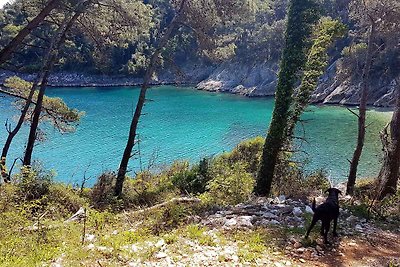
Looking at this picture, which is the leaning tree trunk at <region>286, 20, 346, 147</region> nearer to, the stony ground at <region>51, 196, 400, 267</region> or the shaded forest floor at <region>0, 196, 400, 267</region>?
the shaded forest floor at <region>0, 196, 400, 267</region>

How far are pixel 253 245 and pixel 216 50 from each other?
9600 millimetres

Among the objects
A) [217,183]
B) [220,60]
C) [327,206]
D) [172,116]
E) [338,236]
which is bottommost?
[172,116]

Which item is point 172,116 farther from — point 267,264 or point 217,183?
point 267,264

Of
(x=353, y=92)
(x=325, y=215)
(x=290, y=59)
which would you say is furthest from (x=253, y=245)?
(x=353, y=92)

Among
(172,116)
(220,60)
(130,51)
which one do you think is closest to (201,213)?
(220,60)

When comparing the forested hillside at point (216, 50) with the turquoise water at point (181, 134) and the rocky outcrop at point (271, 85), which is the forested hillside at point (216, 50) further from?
the turquoise water at point (181, 134)

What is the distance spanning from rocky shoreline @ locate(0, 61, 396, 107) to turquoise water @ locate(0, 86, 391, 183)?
17.3 ft

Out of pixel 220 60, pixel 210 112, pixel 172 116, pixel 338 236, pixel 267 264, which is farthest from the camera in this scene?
pixel 210 112

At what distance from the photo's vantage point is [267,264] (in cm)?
584

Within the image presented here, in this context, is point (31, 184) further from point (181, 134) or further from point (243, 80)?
point (243, 80)

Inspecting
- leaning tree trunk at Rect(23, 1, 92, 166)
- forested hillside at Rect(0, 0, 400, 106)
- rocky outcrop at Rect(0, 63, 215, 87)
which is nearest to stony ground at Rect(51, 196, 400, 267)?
forested hillside at Rect(0, 0, 400, 106)

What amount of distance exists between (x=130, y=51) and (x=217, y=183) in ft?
307

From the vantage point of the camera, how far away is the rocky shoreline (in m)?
59.8

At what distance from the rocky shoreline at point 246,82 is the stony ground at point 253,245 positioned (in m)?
41.8
